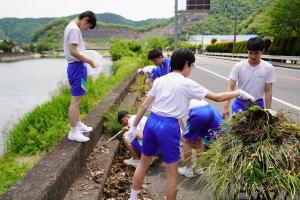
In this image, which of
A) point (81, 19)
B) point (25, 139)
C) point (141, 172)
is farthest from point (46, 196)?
point (25, 139)

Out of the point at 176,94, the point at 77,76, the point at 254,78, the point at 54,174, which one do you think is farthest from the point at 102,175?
the point at 254,78

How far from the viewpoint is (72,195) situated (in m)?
3.95

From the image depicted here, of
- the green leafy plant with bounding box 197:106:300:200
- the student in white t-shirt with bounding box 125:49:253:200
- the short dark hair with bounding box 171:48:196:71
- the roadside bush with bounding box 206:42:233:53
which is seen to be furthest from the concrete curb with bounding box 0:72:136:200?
the roadside bush with bounding box 206:42:233:53

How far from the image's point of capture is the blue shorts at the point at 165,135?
11.6 feet

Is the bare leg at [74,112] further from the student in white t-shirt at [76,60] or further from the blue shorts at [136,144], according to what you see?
the blue shorts at [136,144]

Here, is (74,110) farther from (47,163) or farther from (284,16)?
(284,16)

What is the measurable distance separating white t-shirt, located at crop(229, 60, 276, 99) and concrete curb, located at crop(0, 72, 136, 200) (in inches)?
89.6

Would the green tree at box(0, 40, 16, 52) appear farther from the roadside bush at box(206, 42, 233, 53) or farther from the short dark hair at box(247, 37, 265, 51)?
the short dark hair at box(247, 37, 265, 51)

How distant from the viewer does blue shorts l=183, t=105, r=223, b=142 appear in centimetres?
478

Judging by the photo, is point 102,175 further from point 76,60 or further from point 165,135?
point 76,60

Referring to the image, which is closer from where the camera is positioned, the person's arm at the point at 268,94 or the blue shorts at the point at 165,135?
the blue shorts at the point at 165,135

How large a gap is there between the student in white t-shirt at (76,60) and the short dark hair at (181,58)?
1.68 m

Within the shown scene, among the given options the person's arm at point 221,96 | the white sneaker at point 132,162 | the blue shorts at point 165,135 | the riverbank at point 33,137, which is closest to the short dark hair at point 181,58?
the person's arm at point 221,96

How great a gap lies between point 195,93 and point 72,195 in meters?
1.70
